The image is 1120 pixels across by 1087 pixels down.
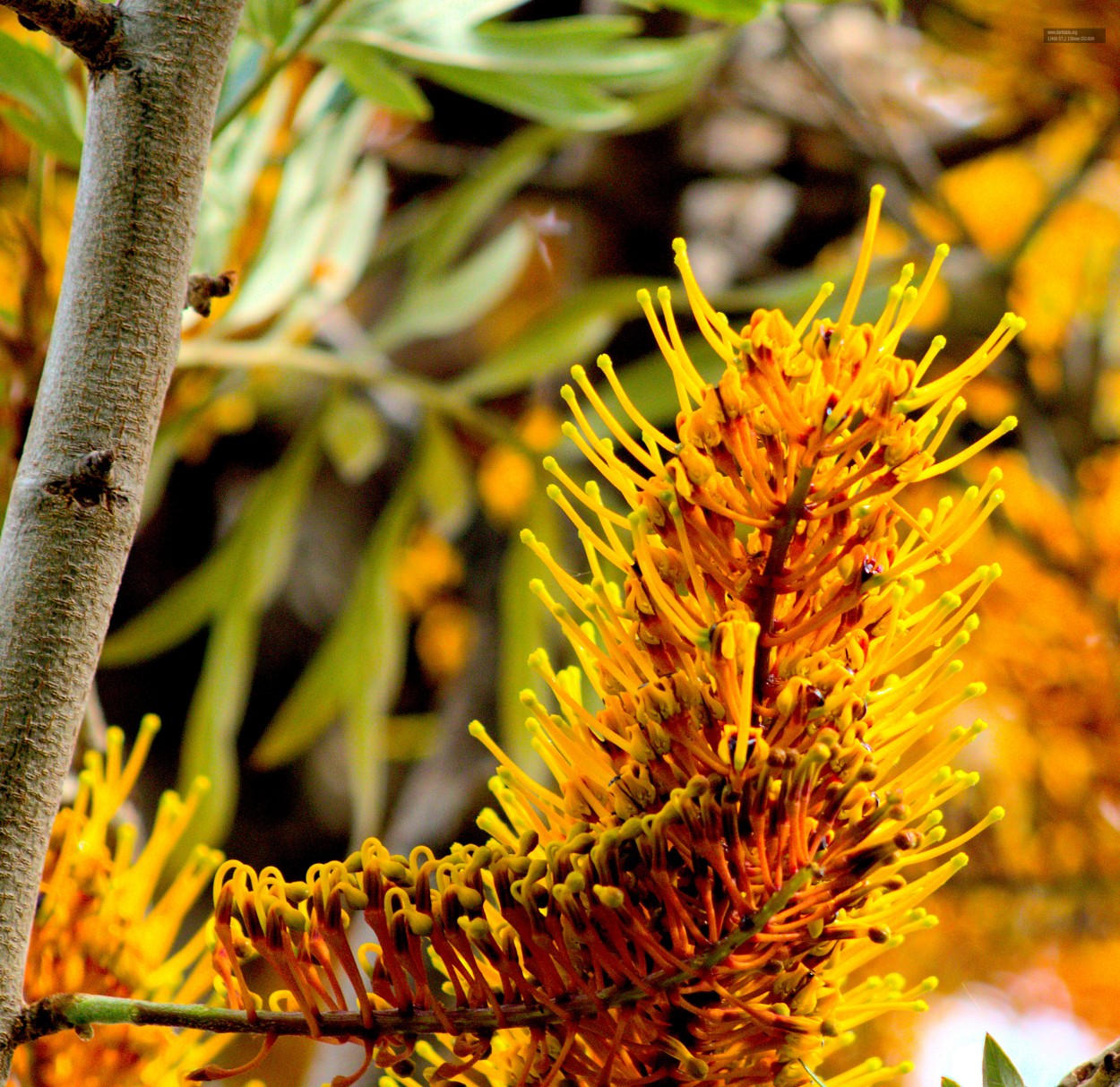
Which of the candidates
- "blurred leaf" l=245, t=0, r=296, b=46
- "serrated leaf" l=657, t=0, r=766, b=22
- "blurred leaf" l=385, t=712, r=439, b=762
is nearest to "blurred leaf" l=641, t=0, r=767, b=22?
"serrated leaf" l=657, t=0, r=766, b=22

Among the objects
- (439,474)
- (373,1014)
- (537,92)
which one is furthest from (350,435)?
(373,1014)

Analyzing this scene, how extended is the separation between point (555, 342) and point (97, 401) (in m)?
0.45

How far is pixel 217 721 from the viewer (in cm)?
60

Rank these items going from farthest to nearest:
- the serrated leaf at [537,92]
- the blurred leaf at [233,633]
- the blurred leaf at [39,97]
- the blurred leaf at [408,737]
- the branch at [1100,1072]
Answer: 1. the blurred leaf at [408,737]
2. the blurred leaf at [233,633]
3. the serrated leaf at [537,92]
4. the blurred leaf at [39,97]
5. the branch at [1100,1072]

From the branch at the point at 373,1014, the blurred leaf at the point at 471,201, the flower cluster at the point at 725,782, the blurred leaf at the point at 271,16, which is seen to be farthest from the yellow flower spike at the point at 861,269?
the blurred leaf at the point at 471,201

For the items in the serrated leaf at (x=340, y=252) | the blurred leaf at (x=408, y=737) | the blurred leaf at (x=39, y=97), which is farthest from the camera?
the blurred leaf at (x=408, y=737)

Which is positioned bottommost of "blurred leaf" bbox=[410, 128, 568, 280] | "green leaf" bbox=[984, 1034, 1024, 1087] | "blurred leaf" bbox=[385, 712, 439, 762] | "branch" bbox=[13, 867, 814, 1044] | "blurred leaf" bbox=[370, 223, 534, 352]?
"green leaf" bbox=[984, 1034, 1024, 1087]

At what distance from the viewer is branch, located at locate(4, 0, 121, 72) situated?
250mm

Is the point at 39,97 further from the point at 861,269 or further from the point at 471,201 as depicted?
the point at 471,201

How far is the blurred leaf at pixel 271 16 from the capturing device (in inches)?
15.0

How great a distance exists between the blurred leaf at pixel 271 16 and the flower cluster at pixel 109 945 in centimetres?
23

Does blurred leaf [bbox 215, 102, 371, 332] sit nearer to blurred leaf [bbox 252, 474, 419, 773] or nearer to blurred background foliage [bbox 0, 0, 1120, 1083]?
blurred background foliage [bbox 0, 0, 1120, 1083]

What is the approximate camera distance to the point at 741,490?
9.3 inches

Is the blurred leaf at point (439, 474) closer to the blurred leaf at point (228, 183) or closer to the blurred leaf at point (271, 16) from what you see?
the blurred leaf at point (228, 183)
